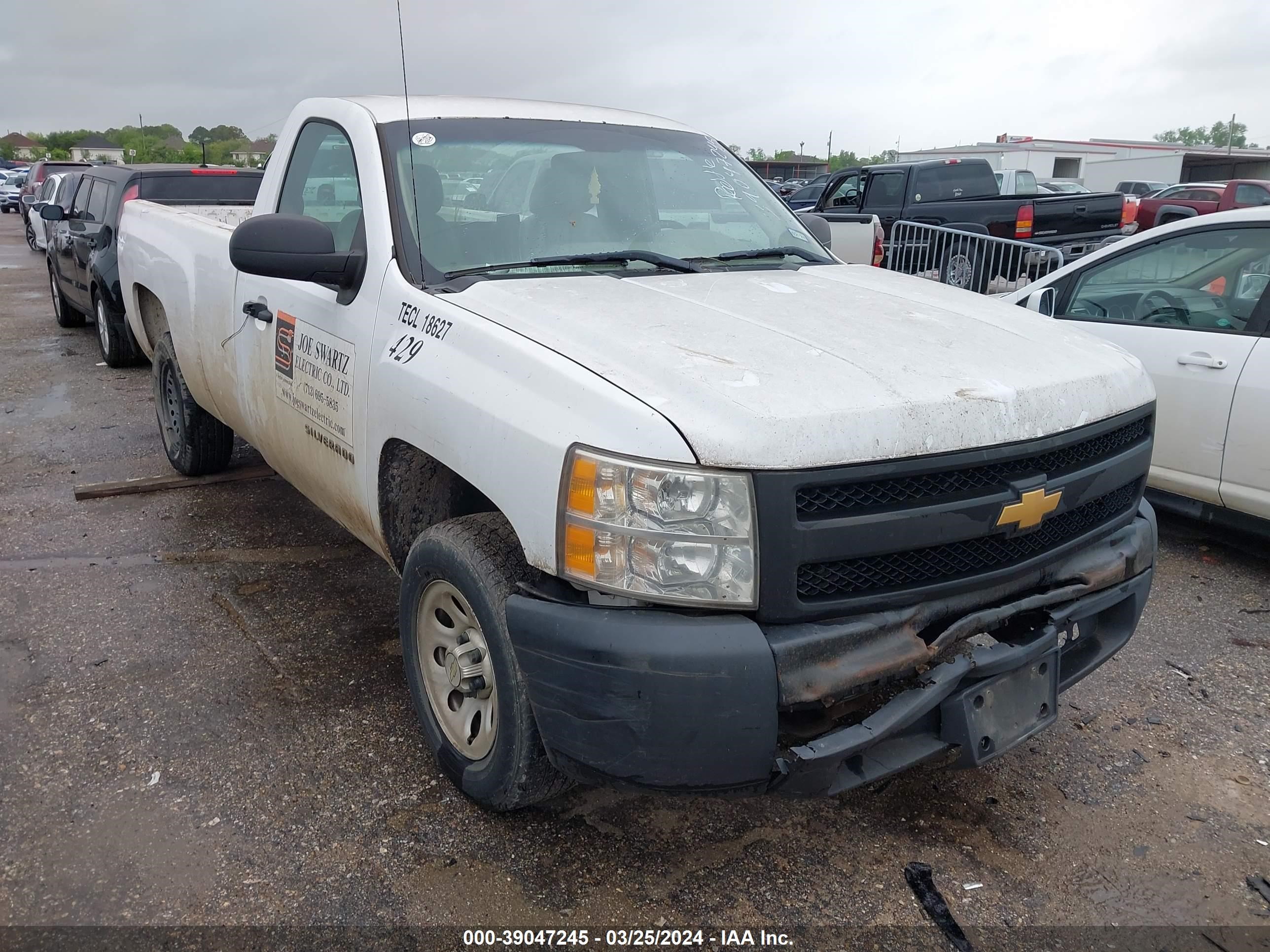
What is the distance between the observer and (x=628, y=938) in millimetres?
2428

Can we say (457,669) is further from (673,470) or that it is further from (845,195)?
(845,195)

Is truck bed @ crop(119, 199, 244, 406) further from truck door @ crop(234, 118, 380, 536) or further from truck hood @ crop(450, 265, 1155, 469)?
truck hood @ crop(450, 265, 1155, 469)

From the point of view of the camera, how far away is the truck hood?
2.16 meters

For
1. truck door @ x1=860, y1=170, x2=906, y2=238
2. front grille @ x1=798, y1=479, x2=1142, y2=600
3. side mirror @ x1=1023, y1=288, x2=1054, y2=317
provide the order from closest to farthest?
front grille @ x1=798, y1=479, x2=1142, y2=600 → side mirror @ x1=1023, y1=288, x2=1054, y2=317 → truck door @ x1=860, y1=170, x2=906, y2=238

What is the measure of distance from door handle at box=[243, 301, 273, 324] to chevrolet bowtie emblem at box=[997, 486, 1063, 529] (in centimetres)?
267

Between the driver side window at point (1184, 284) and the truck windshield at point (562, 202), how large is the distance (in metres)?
2.07

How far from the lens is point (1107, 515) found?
2.85 meters

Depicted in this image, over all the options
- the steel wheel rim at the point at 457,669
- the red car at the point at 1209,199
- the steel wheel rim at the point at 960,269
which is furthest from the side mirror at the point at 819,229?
the red car at the point at 1209,199

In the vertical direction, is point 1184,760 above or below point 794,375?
below

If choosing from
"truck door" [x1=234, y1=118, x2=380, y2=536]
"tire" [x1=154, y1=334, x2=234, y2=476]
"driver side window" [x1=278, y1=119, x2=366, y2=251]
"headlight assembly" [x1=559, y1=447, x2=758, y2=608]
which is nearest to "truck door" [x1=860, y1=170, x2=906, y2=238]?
"tire" [x1=154, y1=334, x2=234, y2=476]

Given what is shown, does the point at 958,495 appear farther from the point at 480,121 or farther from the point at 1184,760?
the point at 480,121

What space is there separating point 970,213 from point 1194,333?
28.2 ft

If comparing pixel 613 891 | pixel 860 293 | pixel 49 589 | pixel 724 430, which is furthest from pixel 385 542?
pixel 49 589

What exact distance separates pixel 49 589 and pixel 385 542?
2100mm
